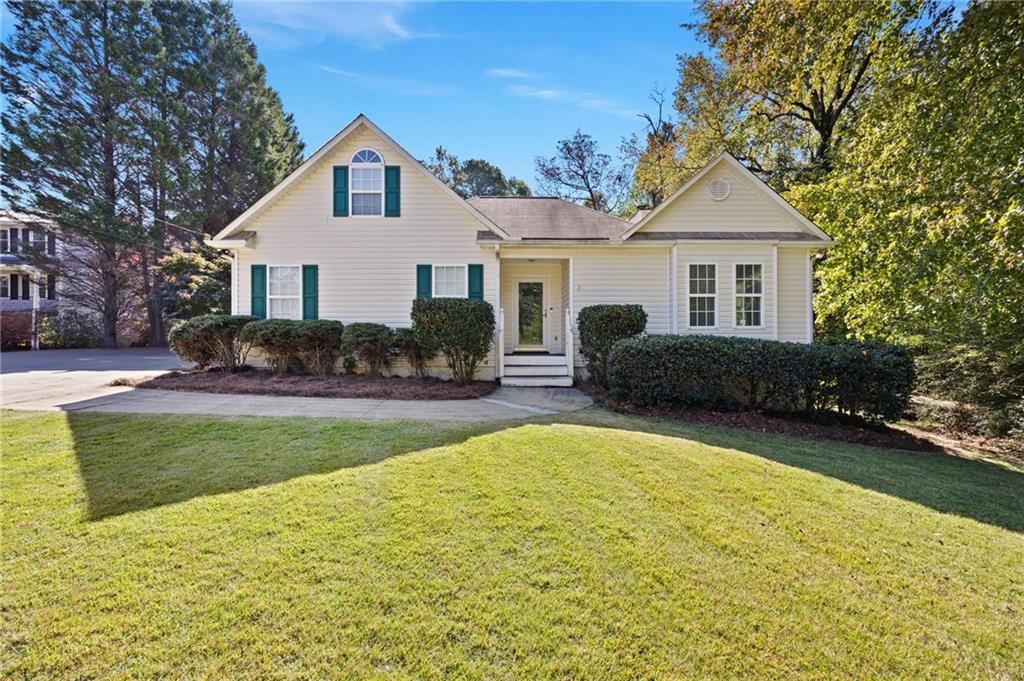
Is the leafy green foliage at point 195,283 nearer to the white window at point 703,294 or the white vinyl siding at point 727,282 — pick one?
the white vinyl siding at point 727,282

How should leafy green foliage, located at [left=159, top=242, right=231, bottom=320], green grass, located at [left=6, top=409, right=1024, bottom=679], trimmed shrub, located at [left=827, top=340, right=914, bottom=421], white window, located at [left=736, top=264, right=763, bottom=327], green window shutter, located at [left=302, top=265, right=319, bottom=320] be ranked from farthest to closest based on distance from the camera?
leafy green foliage, located at [left=159, top=242, right=231, bottom=320]
white window, located at [left=736, top=264, right=763, bottom=327]
green window shutter, located at [left=302, top=265, right=319, bottom=320]
trimmed shrub, located at [left=827, top=340, right=914, bottom=421]
green grass, located at [left=6, top=409, right=1024, bottom=679]

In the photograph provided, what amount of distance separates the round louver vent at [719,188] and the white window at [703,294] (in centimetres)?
190

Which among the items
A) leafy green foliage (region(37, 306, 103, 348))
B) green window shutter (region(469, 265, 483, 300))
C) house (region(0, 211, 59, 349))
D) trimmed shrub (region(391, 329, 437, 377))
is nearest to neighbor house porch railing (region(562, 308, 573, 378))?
green window shutter (region(469, 265, 483, 300))

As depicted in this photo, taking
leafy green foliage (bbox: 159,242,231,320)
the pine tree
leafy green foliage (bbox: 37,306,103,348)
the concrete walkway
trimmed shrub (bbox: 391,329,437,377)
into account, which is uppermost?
the pine tree

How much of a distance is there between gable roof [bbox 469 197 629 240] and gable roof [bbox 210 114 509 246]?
1.43 metres

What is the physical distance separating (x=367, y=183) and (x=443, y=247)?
8.79 ft

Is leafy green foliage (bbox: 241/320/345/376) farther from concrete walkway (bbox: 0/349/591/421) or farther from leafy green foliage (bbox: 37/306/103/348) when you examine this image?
leafy green foliage (bbox: 37/306/103/348)

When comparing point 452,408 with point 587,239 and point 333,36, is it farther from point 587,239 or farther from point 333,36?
point 333,36

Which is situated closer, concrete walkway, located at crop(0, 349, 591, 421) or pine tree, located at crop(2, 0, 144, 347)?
concrete walkway, located at crop(0, 349, 591, 421)

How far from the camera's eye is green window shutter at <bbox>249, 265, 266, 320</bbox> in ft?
38.9

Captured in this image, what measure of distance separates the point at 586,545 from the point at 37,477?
508 centimetres

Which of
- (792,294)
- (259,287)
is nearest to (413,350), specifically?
(259,287)

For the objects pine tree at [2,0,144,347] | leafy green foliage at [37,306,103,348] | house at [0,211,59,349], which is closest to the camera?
pine tree at [2,0,144,347]

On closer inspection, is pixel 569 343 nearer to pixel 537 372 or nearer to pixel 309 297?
pixel 537 372
